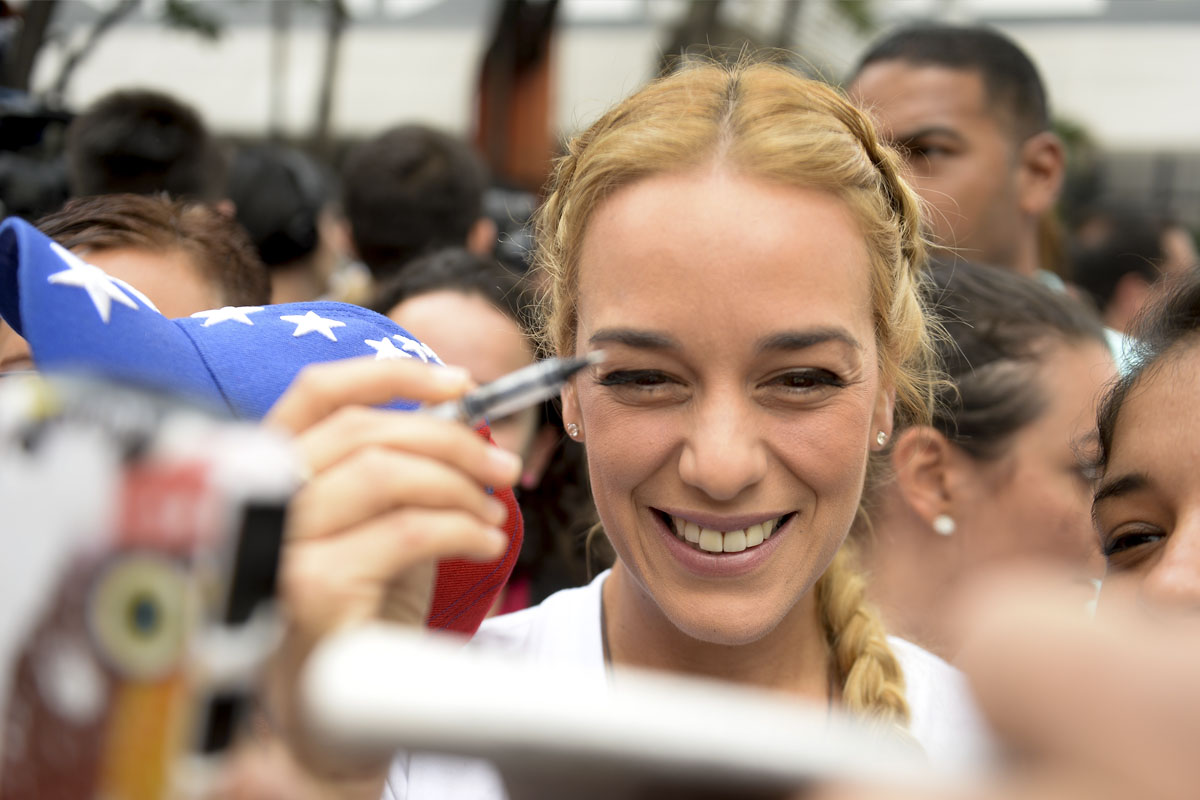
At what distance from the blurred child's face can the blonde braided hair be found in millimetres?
771

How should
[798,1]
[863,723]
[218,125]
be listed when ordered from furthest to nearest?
[798,1]
[218,125]
[863,723]

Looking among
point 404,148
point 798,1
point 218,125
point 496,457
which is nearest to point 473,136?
point 218,125

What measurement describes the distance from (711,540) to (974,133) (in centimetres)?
197

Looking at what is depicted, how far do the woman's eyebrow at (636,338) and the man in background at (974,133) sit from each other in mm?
1716

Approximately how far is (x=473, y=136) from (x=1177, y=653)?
677 cm

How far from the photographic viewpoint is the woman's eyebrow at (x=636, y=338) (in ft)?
4.06

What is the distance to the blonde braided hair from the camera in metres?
1.35

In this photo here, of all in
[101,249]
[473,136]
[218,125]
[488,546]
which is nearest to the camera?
[488,546]

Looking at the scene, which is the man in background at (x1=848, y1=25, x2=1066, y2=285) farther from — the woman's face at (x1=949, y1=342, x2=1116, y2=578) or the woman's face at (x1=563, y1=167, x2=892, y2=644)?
the woman's face at (x1=563, y1=167, x2=892, y2=644)

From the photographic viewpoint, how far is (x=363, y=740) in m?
0.42

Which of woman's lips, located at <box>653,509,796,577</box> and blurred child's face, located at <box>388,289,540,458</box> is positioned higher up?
woman's lips, located at <box>653,509,796,577</box>

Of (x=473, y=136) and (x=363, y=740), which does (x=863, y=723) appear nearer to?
(x=363, y=740)

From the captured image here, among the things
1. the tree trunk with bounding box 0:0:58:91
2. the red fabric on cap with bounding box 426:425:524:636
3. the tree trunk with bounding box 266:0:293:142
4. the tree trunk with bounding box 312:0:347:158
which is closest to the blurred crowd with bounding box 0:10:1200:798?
the red fabric on cap with bounding box 426:425:524:636

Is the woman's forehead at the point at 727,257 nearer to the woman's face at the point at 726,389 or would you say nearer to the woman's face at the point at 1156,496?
the woman's face at the point at 726,389
